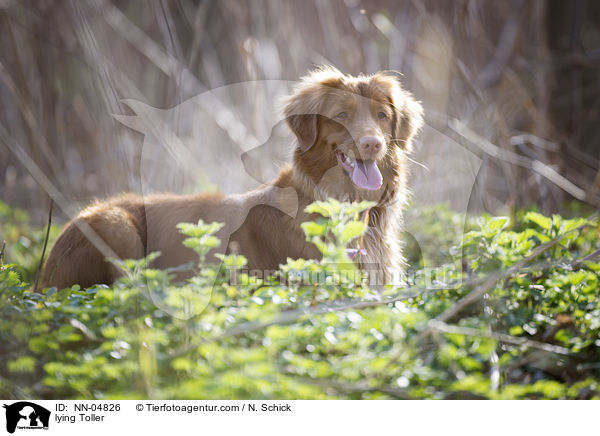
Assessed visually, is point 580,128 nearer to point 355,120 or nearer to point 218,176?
point 355,120

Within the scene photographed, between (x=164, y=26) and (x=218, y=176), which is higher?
(x=164, y=26)

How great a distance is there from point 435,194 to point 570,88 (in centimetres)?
143

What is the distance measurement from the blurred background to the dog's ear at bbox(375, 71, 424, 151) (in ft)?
1.61

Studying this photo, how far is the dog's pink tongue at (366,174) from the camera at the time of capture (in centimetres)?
352

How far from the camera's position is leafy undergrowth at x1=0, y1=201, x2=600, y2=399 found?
1.85m

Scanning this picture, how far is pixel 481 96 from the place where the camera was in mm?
4430

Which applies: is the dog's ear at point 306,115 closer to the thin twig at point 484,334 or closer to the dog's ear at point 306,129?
the dog's ear at point 306,129

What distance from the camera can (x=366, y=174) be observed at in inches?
138

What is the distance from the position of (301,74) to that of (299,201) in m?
1.72

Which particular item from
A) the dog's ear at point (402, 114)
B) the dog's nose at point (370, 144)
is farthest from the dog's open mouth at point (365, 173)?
the dog's ear at point (402, 114)

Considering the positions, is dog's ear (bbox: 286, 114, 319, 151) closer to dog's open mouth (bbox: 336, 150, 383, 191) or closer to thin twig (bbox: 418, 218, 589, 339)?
dog's open mouth (bbox: 336, 150, 383, 191)

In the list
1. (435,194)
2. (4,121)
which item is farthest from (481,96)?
(4,121)
